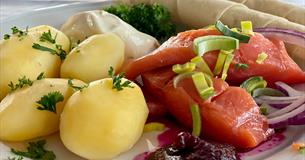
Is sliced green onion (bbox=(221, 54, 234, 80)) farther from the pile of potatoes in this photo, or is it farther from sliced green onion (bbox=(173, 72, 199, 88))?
the pile of potatoes

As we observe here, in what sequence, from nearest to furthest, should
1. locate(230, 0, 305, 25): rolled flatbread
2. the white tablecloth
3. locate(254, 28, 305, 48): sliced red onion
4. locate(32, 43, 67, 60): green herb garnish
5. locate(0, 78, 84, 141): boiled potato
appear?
locate(0, 78, 84, 141): boiled potato → locate(32, 43, 67, 60): green herb garnish → locate(254, 28, 305, 48): sliced red onion → locate(230, 0, 305, 25): rolled flatbread → the white tablecloth

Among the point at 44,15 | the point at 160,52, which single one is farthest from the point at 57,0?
the point at 160,52

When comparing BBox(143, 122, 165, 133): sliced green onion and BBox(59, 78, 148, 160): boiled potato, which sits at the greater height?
BBox(59, 78, 148, 160): boiled potato

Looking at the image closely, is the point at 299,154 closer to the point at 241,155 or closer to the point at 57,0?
the point at 241,155

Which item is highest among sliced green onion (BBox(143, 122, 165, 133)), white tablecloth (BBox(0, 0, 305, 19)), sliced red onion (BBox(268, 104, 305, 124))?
sliced red onion (BBox(268, 104, 305, 124))

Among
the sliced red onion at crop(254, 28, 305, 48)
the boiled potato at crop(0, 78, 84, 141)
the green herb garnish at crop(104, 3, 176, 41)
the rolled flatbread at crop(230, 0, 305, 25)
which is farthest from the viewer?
the green herb garnish at crop(104, 3, 176, 41)

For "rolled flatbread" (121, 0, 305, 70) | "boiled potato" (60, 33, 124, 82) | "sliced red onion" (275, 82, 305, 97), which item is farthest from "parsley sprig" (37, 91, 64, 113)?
"rolled flatbread" (121, 0, 305, 70)

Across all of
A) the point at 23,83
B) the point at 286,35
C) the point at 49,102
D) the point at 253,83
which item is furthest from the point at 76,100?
the point at 286,35

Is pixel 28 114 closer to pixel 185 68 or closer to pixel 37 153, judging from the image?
pixel 37 153
